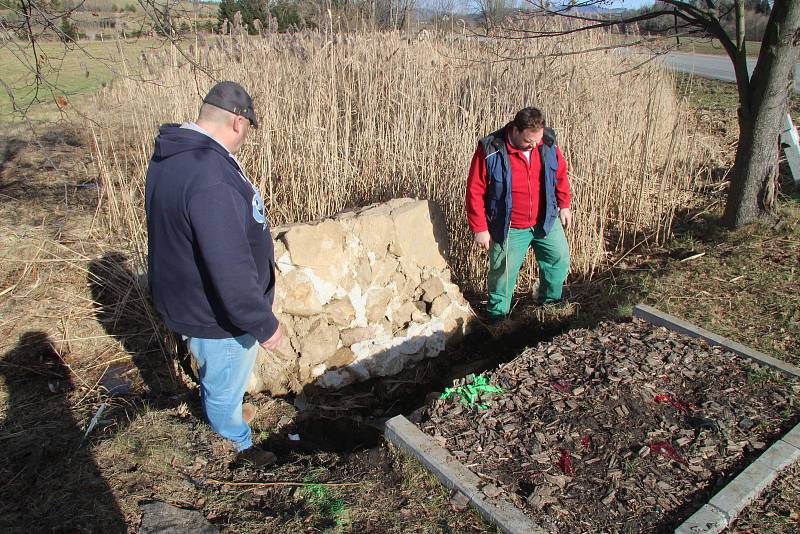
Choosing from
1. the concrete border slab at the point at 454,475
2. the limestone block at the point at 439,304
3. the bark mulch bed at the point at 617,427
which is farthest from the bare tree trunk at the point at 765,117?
the concrete border slab at the point at 454,475

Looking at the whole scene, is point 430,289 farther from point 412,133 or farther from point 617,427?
point 617,427

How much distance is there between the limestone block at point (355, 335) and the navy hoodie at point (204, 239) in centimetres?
128

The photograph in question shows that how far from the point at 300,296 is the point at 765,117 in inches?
149

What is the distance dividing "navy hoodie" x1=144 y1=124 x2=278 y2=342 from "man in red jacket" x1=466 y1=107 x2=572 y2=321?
70.8 inches

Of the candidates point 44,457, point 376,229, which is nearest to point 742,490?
point 376,229

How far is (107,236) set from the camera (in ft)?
15.1

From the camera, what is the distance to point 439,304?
396 cm

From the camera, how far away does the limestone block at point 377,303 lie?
12.2ft

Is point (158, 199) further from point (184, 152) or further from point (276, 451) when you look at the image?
point (276, 451)

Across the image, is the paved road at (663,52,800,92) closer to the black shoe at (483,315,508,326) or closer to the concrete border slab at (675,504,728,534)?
the black shoe at (483,315,508,326)

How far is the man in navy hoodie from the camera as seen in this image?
2.06 m

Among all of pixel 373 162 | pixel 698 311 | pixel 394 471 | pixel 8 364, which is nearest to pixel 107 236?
pixel 8 364

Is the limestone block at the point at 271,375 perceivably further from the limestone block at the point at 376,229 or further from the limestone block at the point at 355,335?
the limestone block at the point at 376,229

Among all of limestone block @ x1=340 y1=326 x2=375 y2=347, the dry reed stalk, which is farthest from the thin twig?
the dry reed stalk
